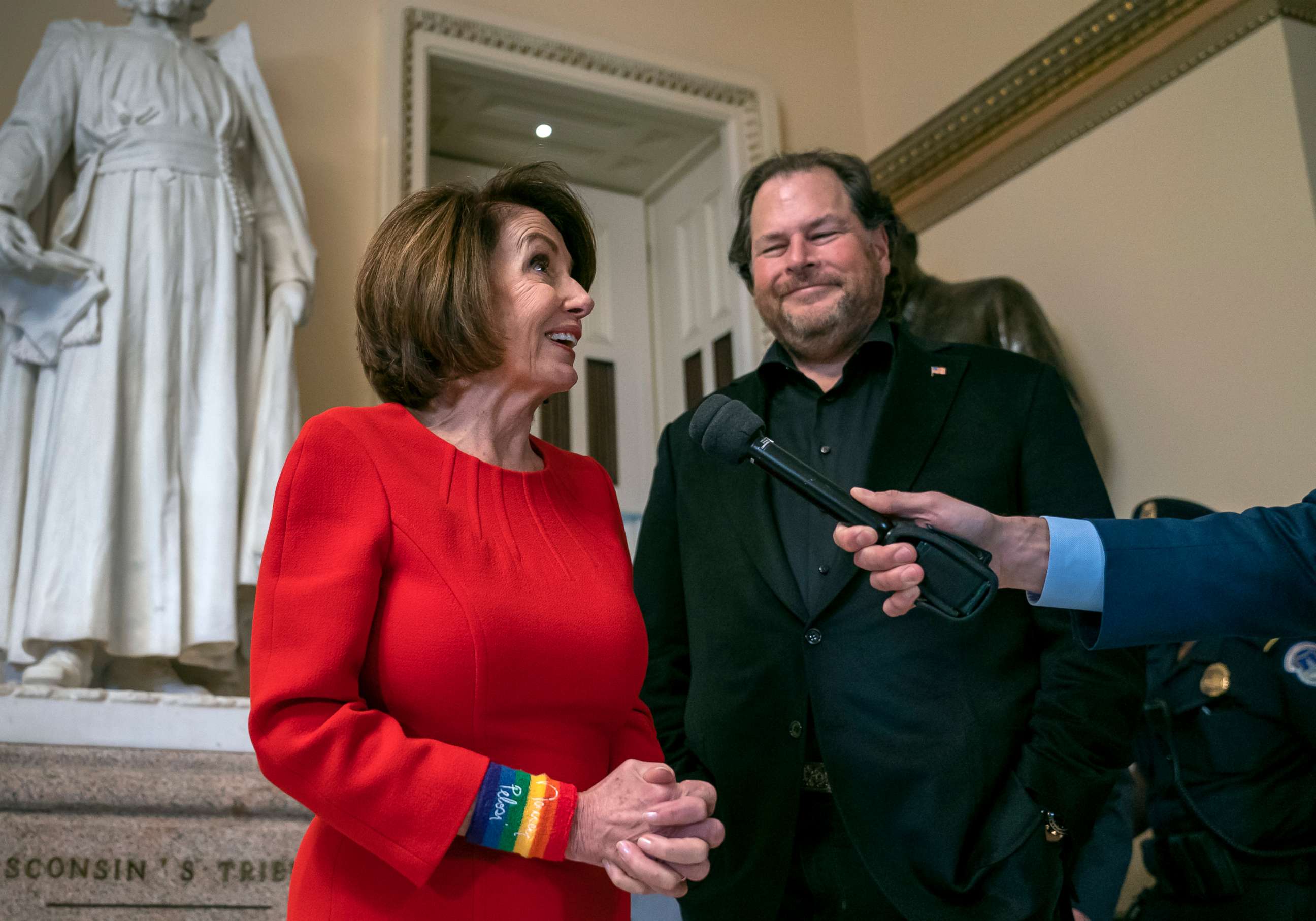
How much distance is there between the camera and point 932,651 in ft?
6.46

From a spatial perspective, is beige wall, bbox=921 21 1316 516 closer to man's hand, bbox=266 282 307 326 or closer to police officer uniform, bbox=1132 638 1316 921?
police officer uniform, bbox=1132 638 1316 921

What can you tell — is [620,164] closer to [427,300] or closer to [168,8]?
[168,8]

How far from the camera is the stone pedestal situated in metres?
2.43

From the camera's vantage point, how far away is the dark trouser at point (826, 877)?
188 cm

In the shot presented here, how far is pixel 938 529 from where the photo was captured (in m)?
1.37

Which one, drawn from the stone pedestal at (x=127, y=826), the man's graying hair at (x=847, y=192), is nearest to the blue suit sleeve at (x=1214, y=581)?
the man's graying hair at (x=847, y=192)

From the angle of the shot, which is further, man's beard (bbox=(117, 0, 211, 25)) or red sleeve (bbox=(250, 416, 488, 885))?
man's beard (bbox=(117, 0, 211, 25))

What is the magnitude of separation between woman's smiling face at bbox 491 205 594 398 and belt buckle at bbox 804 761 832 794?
77 centimetres

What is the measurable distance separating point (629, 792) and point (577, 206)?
3.05ft

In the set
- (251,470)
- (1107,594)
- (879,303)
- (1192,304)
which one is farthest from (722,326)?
(1107,594)

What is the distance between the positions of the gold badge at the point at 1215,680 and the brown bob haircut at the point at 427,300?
2.02 meters

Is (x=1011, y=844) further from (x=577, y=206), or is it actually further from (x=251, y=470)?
(x=251, y=470)

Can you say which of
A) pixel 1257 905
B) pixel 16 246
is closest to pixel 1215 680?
pixel 1257 905

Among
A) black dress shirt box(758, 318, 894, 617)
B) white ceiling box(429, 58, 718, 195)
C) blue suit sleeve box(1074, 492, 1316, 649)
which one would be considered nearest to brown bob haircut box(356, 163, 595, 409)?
black dress shirt box(758, 318, 894, 617)
